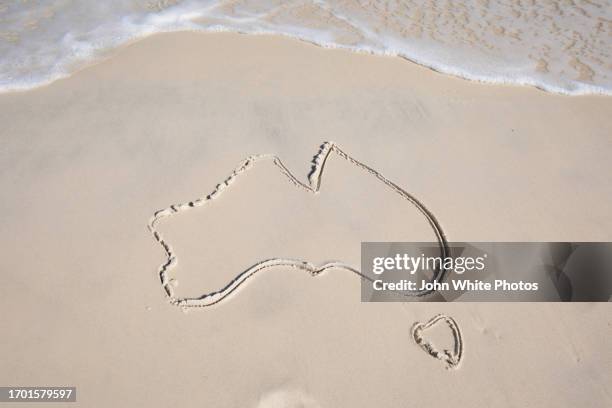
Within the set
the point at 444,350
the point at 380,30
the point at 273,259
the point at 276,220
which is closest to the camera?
the point at 444,350

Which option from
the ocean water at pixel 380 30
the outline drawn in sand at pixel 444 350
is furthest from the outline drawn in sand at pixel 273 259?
the ocean water at pixel 380 30

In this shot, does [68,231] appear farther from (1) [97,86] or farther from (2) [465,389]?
(2) [465,389]

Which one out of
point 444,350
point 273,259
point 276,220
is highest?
point 276,220

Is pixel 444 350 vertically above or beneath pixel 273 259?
beneath

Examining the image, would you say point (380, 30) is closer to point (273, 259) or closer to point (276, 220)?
point (276, 220)

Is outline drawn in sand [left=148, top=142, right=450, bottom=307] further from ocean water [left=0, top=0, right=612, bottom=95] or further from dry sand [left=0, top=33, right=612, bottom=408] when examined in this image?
ocean water [left=0, top=0, right=612, bottom=95]

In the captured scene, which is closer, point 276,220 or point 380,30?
point 276,220

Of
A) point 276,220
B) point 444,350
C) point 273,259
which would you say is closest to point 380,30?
point 276,220
